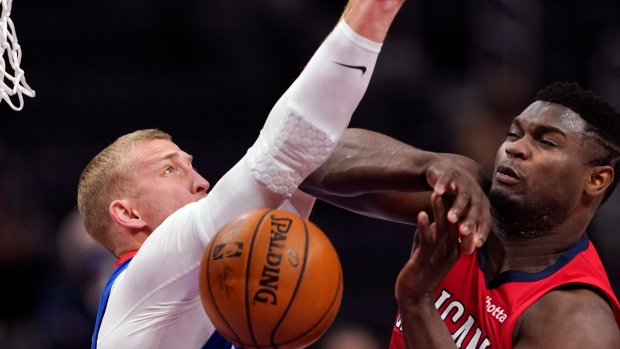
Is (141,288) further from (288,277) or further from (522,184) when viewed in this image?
(522,184)

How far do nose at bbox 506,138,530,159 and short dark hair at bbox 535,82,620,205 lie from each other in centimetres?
25

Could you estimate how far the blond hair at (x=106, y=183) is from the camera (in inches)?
144

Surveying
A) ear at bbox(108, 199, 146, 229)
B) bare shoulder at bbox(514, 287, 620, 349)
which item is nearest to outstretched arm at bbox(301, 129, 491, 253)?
bare shoulder at bbox(514, 287, 620, 349)

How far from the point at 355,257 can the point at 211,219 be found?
4.61m

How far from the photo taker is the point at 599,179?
380cm

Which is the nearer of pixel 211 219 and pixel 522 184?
pixel 211 219

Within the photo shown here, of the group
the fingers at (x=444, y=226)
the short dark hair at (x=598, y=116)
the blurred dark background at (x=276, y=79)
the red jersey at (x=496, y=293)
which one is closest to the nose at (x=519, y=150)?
the short dark hair at (x=598, y=116)

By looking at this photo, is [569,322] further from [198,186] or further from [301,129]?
[198,186]

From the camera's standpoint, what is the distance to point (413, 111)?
7.95 metres

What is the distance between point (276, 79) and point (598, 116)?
4.63m

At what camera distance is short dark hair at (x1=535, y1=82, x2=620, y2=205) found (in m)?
3.75

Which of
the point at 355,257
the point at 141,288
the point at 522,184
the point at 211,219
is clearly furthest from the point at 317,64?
the point at 355,257

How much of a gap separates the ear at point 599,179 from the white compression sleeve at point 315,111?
58.6 inches

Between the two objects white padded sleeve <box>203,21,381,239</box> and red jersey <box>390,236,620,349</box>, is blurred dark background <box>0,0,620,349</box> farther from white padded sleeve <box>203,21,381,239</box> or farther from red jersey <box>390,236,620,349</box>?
white padded sleeve <box>203,21,381,239</box>
